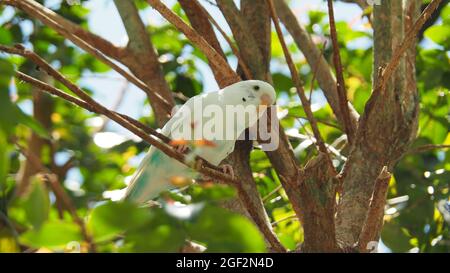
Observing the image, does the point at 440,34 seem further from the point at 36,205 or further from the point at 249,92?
the point at 36,205

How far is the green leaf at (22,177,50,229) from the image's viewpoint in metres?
1.31

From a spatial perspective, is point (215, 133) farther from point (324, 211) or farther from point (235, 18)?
point (324, 211)

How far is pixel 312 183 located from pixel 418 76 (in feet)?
5.70

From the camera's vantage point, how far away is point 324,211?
2.24m

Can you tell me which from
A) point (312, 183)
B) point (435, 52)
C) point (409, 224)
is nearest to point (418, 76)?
point (435, 52)

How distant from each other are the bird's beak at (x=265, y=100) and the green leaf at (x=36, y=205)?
1.87m

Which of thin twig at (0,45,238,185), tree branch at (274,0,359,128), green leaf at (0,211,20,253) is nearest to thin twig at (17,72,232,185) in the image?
thin twig at (0,45,238,185)

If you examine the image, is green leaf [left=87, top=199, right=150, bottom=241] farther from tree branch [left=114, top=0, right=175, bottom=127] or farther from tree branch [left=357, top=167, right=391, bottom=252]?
tree branch [left=114, top=0, right=175, bottom=127]

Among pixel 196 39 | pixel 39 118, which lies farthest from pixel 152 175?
pixel 39 118

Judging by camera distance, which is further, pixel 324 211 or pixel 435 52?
pixel 435 52

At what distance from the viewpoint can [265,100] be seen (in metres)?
3.14

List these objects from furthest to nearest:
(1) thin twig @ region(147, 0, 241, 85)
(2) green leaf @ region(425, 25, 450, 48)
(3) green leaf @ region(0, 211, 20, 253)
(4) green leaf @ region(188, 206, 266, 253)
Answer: (2) green leaf @ region(425, 25, 450, 48) < (1) thin twig @ region(147, 0, 241, 85) < (3) green leaf @ region(0, 211, 20, 253) < (4) green leaf @ region(188, 206, 266, 253)

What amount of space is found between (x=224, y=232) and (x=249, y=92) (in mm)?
1692

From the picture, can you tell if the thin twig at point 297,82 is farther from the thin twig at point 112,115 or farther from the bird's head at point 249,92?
the thin twig at point 112,115
